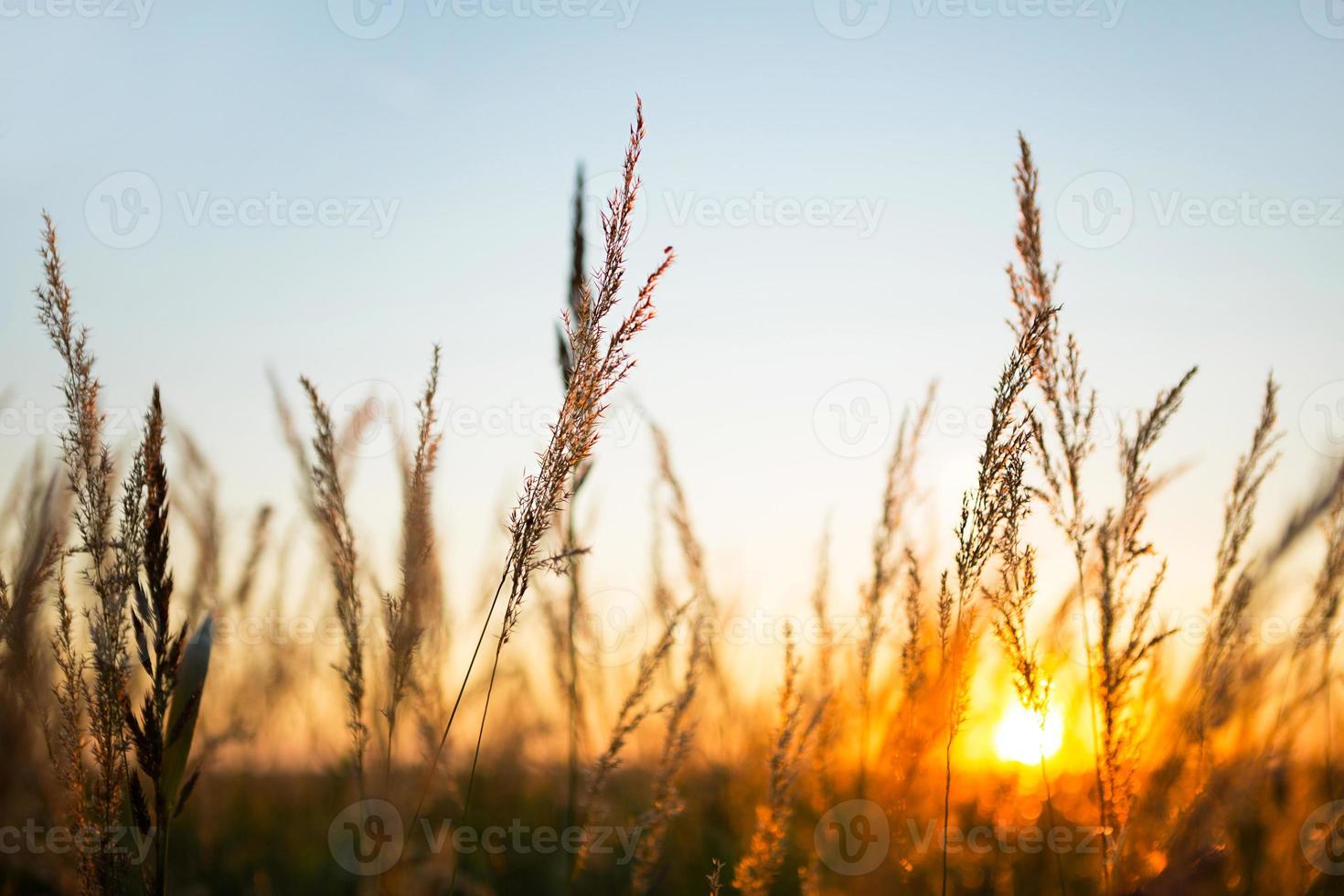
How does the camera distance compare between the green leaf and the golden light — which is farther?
the golden light

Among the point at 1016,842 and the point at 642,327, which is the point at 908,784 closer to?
the point at 642,327

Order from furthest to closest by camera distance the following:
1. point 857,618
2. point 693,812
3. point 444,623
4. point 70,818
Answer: point 693,812
point 444,623
point 857,618
point 70,818

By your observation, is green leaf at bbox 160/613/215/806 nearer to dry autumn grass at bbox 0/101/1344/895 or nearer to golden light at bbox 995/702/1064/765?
dry autumn grass at bbox 0/101/1344/895

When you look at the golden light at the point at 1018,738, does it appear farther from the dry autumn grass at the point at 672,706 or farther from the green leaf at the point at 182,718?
the green leaf at the point at 182,718

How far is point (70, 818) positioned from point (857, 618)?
2530 millimetres

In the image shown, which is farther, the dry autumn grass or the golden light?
the golden light

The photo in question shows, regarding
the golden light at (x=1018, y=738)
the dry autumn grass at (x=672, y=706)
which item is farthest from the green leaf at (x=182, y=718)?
the golden light at (x=1018, y=738)

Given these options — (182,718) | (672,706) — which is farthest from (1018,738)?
(182,718)

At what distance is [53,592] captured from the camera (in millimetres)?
2326

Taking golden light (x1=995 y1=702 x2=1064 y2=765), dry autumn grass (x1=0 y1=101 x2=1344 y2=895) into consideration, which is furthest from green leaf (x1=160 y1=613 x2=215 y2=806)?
golden light (x1=995 y1=702 x2=1064 y2=765)

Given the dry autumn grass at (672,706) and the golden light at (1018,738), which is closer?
the dry autumn grass at (672,706)

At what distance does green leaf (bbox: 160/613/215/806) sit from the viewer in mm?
A: 1829

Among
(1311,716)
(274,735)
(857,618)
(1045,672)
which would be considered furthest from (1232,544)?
(274,735)

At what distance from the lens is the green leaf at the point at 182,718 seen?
1.83 meters
